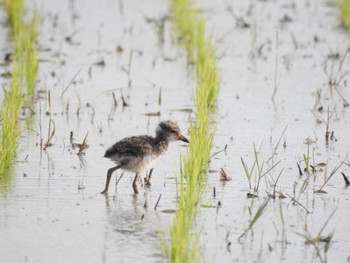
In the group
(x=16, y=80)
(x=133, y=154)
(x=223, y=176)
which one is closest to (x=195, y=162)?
(x=133, y=154)

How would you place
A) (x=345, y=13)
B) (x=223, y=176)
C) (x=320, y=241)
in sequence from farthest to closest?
1. (x=345, y=13)
2. (x=223, y=176)
3. (x=320, y=241)

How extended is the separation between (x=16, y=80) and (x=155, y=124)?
Result: 177cm

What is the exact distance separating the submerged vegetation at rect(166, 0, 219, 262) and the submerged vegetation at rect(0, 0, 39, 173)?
1518 millimetres

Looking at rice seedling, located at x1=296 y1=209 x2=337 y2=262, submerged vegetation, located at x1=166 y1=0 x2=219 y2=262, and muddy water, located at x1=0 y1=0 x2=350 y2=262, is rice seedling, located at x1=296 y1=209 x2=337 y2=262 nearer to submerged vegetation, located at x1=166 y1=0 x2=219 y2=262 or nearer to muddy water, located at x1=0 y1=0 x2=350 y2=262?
muddy water, located at x1=0 y1=0 x2=350 y2=262

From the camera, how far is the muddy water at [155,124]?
20.4 ft

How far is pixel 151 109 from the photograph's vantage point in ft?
33.5

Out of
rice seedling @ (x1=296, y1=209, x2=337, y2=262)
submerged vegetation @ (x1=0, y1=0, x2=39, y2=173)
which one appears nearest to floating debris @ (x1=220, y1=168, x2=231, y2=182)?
rice seedling @ (x1=296, y1=209, x2=337, y2=262)

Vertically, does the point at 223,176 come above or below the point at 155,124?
below

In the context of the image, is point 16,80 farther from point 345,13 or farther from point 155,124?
point 345,13

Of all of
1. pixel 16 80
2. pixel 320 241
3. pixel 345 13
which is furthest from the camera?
pixel 345 13

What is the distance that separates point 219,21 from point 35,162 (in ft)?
25.9

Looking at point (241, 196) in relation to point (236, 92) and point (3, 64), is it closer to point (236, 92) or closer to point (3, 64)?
point (236, 92)

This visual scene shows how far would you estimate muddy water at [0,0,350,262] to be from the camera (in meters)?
6.21

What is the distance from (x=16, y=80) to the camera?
8.49 m
